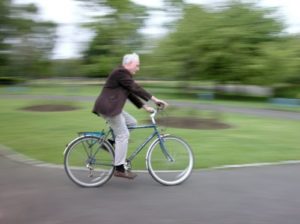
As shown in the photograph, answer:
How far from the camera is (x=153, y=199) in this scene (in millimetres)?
5516

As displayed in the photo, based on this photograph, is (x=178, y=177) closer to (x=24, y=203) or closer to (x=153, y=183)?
(x=153, y=183)

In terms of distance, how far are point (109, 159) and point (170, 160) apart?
0.81 m

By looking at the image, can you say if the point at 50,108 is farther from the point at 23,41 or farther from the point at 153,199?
the point at 23,41

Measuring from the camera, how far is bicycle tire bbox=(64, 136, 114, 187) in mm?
6125

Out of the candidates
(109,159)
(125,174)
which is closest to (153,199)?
(125,174)

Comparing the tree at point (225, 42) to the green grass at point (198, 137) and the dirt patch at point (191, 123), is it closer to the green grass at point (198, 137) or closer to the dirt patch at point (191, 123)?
the green grass at point (198, 137)

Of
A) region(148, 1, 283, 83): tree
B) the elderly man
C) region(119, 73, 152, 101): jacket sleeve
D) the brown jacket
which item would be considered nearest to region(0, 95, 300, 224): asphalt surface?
the elderly man

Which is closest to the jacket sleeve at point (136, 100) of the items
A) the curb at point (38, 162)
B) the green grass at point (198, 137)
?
the green grass at point (198, 137)

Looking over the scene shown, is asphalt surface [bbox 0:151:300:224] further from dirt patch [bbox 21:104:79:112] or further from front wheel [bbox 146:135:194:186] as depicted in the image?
dirt patch [bbox 21:104:79:112]

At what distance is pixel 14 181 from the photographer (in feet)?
20.6

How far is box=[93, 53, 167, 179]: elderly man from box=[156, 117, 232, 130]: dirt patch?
20.2 ft

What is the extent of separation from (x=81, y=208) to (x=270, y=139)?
6.29 metres

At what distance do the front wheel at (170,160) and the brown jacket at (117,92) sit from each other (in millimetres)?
667

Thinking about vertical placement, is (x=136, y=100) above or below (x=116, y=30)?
above
